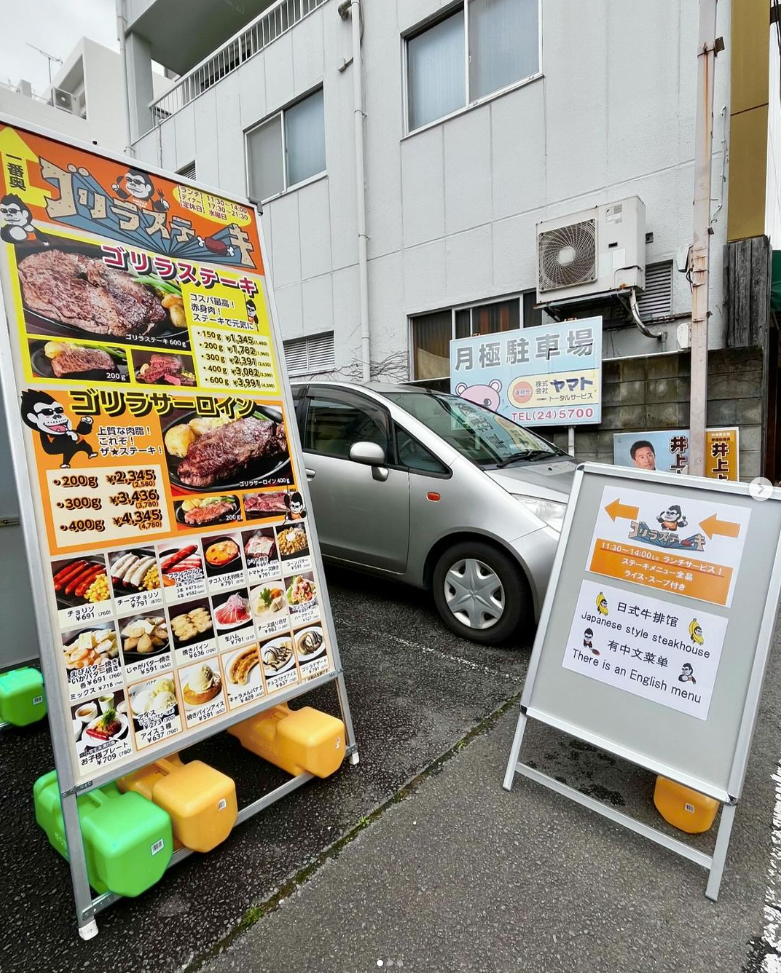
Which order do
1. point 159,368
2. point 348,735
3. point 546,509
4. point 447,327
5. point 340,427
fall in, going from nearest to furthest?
point 159,368 < point 348,735 < point 546,509 < point 340,427 < point 447,327

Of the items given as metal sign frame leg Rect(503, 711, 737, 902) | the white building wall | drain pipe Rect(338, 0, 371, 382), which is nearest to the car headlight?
metal sign frame leg Rect(503, 711, 737, 902)

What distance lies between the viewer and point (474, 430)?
159 inches

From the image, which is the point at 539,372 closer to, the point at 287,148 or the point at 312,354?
the point at 312,354

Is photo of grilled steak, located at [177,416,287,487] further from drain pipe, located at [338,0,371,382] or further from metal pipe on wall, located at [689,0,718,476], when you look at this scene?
drain pipe, located at [338,0,371,382]

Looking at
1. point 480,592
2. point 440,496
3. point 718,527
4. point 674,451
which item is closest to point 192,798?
point 718,527

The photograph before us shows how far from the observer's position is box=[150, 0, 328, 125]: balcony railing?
897cm

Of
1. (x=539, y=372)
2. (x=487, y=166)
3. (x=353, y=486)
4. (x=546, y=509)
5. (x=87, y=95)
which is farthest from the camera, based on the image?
(x=87, y=95)

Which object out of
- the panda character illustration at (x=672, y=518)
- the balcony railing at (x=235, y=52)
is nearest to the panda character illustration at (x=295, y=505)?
the panda character illustration at (x=672, y=518)

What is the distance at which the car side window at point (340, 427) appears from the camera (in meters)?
4.04

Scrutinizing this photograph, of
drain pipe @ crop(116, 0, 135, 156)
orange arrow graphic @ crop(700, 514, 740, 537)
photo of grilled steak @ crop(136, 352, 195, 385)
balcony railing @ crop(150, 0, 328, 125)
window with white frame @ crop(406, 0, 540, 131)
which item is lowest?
orange arrow graphic @ crop(700, 514, 740, 537)

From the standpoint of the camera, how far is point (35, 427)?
162cm

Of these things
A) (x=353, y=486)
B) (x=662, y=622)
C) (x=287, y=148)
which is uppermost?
(x=287, y=148)

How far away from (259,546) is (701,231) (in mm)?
4874

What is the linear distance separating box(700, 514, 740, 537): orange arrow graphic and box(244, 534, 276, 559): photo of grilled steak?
162 centimetres
